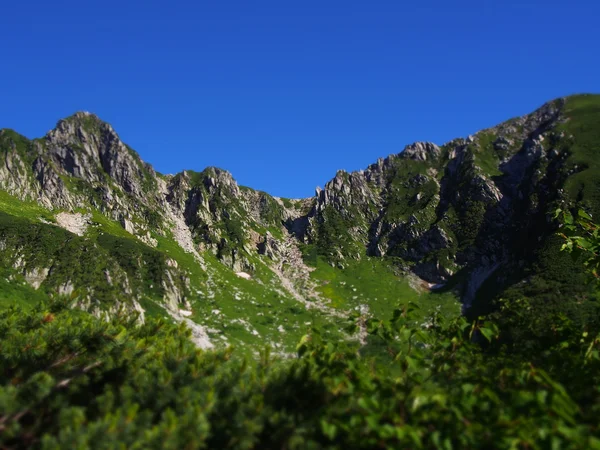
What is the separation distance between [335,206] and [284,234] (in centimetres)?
2585

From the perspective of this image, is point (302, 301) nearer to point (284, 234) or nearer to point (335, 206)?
point (284, 234)

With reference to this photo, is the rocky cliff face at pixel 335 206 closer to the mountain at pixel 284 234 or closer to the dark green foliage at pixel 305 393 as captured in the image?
the mountain at pixel 284 234

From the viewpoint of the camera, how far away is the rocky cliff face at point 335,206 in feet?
426

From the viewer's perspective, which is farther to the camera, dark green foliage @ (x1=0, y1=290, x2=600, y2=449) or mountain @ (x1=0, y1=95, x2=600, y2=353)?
mountain @ (x1=0, y1=95, x2=600, y2=353)

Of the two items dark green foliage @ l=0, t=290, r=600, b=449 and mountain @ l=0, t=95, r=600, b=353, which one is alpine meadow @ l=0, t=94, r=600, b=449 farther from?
mountain @ l=0, t=95, r=600, b=353

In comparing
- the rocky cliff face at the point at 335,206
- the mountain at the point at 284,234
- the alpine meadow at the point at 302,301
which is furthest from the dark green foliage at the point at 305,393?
the rocky cliff face at the point at 335,206

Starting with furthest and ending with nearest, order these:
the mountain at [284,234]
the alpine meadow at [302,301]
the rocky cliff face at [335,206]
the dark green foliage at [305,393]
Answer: the rocky cliff face at [335,206] → the mountain at [284,234] → the alpine meadow at [302,301] → the dark green foliage at [305,393]

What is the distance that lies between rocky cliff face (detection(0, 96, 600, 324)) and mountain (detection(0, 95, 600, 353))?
0.63m

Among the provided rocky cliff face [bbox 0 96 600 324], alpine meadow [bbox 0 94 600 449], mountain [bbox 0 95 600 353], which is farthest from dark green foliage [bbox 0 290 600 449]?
rocky cliff face [bbox 0 96 600 324]

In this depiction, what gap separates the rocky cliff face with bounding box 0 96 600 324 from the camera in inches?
5108

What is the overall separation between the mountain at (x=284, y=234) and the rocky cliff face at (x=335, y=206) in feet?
2.07

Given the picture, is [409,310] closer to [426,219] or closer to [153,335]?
[153,335]

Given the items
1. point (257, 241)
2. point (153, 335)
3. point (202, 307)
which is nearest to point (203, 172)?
point (257, 241)

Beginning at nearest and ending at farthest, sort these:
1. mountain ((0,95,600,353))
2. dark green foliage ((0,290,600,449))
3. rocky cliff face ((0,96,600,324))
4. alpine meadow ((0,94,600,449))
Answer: dark green foliage ((0,290,600,449)), alpine meadow ((0,94,600,449)), mountain ((0,95,600,353)), rocky cliff face ((0,96,600,324))
